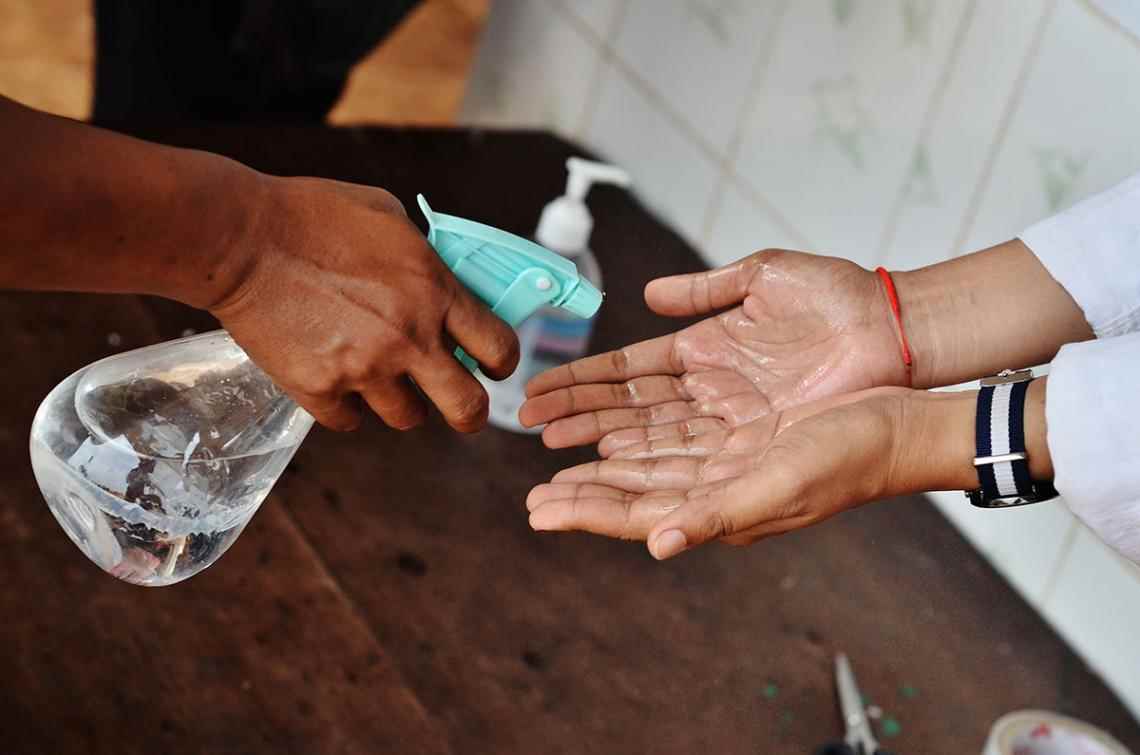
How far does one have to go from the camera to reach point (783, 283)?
107cm

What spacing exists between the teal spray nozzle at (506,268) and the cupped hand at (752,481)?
0.14 metres

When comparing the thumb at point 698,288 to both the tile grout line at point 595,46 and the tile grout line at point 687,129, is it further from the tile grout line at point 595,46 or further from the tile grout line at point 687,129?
the tile grout line at point 595,46

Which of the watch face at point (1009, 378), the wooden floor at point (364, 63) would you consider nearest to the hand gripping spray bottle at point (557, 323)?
the watch face at point (1009, 378)

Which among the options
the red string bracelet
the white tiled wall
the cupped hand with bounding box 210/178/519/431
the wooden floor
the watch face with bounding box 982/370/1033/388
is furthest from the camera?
the wooden floor

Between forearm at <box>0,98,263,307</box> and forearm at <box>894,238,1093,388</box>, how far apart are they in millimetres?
535

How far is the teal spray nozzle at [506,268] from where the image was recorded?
0.84m

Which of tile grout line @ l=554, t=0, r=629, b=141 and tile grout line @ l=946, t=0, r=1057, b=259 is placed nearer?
tile grout line @ l=946, t=0, r=1057, b=259

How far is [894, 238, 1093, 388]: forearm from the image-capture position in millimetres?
1042

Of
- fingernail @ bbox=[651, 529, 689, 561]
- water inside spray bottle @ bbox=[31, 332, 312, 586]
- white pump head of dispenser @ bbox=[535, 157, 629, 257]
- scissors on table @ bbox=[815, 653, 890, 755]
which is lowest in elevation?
scissors on table @ bbox=[815, 653, 890, 755]

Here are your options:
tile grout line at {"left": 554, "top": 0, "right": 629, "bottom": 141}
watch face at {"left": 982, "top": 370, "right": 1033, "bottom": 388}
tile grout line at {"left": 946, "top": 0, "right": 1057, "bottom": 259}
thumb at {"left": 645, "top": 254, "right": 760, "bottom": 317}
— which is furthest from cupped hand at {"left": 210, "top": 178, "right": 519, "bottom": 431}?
tile grout line at {"left": 554, "top": 0, "right": 629, "bottom": 141}

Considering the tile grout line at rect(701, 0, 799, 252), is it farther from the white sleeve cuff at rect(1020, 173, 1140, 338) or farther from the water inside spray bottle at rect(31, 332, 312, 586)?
the water inside spray bottle at rect(31, 332, 312, 586)

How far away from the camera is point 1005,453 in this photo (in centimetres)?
89

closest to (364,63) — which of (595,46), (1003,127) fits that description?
(595,46)

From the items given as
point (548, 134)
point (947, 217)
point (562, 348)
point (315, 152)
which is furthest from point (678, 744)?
point (548, 134)
